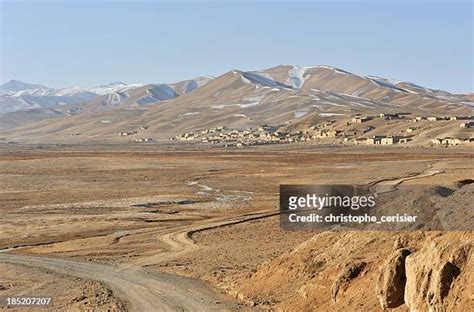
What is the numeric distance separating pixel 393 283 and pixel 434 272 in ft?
7.19

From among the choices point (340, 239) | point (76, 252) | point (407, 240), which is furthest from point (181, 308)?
point (76, 252)

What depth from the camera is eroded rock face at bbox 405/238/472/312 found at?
18656mm

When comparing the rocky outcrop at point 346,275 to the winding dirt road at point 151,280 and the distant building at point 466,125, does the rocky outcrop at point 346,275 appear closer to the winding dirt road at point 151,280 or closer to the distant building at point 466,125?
the winding dirt road at point 151,280

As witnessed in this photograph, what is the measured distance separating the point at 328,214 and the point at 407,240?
45.3 ft


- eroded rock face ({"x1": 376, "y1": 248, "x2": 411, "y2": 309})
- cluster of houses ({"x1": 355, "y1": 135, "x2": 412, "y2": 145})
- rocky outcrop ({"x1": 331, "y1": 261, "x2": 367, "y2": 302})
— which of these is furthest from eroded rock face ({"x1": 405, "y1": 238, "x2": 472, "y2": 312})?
cluster of houses ({"x1": 355, "y1": 135, "x2": 412, "y2": 145})

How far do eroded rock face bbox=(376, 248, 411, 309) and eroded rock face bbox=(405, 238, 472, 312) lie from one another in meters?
0.49

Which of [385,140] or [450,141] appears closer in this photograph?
[450,141]

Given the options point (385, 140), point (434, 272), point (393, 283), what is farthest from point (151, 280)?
point (385, 140)

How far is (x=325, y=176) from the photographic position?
276 feet

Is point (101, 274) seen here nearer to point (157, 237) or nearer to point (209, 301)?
point (209, 301)

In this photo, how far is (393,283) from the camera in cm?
2100

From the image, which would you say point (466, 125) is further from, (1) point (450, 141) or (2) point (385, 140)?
(2) point (385, 140)

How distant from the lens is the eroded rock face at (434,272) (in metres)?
18.7

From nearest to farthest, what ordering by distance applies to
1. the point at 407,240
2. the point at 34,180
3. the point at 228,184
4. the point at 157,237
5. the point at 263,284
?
the point at 407,240 → the point at 263,284 → the point at 157,237 → the point at 228,184 → the point at 34,180
